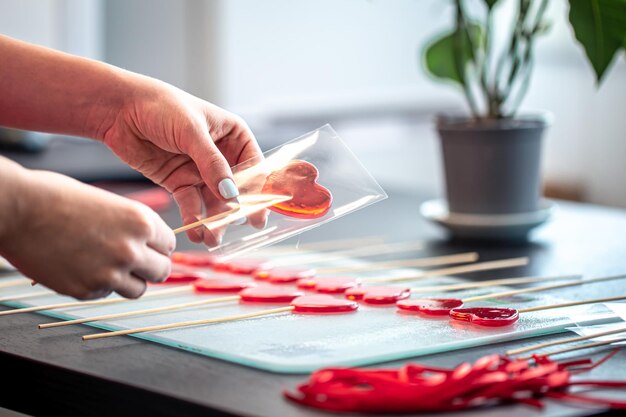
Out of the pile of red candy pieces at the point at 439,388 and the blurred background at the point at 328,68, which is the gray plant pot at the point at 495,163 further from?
the blurred background at the point at 328,68

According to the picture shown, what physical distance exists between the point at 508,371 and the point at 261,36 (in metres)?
3.09

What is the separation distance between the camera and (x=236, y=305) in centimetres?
125

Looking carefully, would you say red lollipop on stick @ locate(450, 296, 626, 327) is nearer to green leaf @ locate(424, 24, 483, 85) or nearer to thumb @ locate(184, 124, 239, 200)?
thumb @ locate(184, 124, 239, 200)

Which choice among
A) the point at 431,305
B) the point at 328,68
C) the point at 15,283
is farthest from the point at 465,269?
the point at 328,68

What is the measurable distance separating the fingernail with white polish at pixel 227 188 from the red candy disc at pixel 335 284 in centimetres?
19

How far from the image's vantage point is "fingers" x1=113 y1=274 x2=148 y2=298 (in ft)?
3.09

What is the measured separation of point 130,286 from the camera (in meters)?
0.96

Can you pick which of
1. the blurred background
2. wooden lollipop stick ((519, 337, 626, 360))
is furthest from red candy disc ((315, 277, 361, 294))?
the blurred background

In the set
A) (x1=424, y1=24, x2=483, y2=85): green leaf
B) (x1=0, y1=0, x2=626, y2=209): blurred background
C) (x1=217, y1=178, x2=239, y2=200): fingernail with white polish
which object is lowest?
(x1=0, y1=0, x2=626, y2=209): blurred background

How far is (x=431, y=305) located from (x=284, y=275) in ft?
→ 0.95

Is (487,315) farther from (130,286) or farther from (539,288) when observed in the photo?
(130,286)

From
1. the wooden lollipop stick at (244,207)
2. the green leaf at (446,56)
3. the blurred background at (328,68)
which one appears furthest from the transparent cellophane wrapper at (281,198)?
the blurred background at (328,68)

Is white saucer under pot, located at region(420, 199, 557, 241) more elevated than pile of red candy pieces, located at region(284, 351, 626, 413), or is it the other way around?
pile of red candy pieces, located at region(284, 351, 626, 413)

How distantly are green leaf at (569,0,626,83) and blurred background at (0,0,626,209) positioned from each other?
76.1 inches
